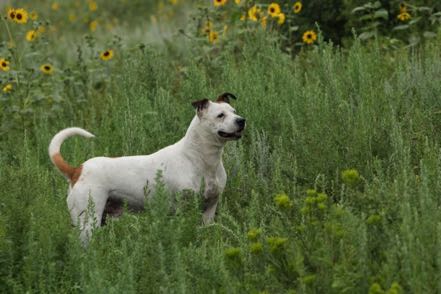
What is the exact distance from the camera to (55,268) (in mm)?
4188

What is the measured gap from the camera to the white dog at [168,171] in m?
5.23

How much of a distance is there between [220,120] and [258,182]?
47 cm

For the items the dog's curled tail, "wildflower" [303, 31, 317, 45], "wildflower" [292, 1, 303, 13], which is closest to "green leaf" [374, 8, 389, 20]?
"wildflower" [303, 31, 317, 45]

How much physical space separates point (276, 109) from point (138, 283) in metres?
2.60

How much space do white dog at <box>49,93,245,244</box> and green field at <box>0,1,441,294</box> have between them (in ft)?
0.42

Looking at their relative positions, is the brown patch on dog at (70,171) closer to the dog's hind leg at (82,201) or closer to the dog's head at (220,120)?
the dog's hind leg at (82,201)

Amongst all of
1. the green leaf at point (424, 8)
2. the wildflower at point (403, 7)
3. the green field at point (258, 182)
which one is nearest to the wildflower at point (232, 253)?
the green field at point (258, 182)

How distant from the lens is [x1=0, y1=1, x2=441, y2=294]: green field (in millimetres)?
3639

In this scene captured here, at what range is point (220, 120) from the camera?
5.34 meters

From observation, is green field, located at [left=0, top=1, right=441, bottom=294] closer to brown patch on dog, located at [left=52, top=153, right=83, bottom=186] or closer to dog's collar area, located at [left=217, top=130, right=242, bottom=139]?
brown patch on dog, located at [left=52, top=153, right=83, bottom=186]

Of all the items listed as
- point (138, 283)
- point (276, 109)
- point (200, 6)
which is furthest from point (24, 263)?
point (200, 6)

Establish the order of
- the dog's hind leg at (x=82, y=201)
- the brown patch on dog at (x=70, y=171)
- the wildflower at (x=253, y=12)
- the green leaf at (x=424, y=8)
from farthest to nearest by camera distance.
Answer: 1. the wildflower at (x=253, y=12)
2. the green leaf at (x=424, y=8)
3. the brown patch on dog at (x=70, y=171)
4. the dog's hind leg at (x=82, y=201)

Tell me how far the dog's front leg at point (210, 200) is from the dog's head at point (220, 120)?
1.04 ft

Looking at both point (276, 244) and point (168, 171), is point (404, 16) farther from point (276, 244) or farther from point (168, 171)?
point (276, 244)
